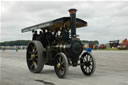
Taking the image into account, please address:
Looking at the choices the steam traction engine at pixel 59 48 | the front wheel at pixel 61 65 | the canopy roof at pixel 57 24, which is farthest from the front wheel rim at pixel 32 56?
the front wheel at pixel 61 65

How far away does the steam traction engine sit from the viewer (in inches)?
286

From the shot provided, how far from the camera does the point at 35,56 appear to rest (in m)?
8.66

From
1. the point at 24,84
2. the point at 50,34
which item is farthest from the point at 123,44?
the point at 24,84

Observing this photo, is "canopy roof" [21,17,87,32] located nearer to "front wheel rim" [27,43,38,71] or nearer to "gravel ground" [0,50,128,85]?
"front wheel rim" [27,43,38,71]

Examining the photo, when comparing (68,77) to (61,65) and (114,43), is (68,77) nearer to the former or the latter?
(61,65)

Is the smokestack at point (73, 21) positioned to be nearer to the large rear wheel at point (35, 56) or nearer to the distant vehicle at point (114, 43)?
the large rear wheel at point (35, 56)

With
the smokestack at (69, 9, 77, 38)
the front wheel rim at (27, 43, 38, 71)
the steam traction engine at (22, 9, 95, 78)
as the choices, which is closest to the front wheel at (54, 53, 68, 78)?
the steam traction engine at (22, 9, 95, 78)

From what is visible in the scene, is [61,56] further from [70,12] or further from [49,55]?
[70,12]

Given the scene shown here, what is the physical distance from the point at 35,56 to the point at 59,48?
1.47 m

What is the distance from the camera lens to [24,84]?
5.98 meters

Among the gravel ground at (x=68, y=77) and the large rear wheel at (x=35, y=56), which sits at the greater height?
the large rear wheel at (x=35, y=56)

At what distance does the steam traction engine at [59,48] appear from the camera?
727 centimetres

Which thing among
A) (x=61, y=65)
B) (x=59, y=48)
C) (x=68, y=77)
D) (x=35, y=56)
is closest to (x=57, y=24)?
(x=59, y=48)

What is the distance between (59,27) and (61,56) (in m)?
1.93
